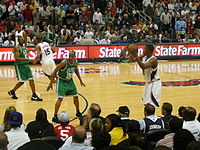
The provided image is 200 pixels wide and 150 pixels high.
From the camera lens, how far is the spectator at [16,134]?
5516mm

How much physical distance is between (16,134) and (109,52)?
15739mm

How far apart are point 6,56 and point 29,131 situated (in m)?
14.6

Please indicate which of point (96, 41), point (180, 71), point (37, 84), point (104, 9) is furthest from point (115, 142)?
point (104, 9)

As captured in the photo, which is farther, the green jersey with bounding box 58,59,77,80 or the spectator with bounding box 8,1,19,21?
the spectator with bounding box 8,1,19,21

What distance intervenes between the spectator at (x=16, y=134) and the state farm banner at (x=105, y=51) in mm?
13857

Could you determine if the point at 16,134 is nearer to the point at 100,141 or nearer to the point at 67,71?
the point at 100,141

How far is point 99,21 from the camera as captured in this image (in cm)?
2373

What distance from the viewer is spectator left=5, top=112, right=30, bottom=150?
552 cm

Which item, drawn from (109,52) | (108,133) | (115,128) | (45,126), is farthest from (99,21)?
(108,133)

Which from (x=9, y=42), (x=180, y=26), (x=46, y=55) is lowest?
(x=46, y=55)

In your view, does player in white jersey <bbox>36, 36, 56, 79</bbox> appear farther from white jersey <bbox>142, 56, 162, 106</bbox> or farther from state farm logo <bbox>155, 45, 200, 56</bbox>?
state farm logo <bbox>155, 45, 200, 56</bbox>

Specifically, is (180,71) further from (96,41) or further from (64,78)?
(64,78)

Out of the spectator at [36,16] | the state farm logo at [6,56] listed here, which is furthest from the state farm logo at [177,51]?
the state farm logo at [6,56]

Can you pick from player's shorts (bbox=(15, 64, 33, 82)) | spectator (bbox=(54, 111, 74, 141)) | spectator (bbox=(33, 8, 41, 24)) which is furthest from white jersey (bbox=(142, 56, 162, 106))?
spectator (bbox=(33, 8, 41, 24))
